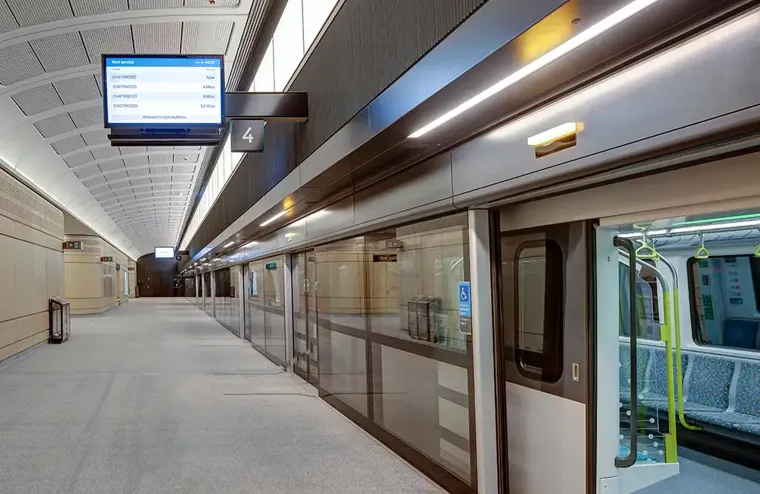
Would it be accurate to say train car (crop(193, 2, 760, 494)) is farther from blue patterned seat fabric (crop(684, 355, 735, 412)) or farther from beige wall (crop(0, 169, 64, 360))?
beige wall (crop(0, 169, 64, 360))

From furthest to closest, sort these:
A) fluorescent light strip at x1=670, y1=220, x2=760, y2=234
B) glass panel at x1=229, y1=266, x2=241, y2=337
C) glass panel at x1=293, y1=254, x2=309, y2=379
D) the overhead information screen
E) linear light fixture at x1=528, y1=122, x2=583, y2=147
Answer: glass panel at x1=229, y1=266, x2=241, y2=337 < glass panel at x1=293, y1=254, x2=309, y2=379 < the overhead information screen < fluorescent light strip at x1=670, y1=220, x2=760, y2=234 < linear light fixture at x1=528, y1=122, x2=583, y2=147

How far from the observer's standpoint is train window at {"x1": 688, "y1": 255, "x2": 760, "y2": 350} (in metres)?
6.43

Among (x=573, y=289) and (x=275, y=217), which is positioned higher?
(x=275, y=217)

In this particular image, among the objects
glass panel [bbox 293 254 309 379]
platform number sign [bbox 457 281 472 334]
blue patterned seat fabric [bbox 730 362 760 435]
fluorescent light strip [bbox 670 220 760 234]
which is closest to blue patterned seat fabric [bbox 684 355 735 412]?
blue patterned seat fabric [bbox 730 362 760 435]

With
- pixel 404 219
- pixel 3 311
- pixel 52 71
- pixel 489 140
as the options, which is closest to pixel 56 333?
pixel 3 311

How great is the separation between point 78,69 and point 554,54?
348 inches

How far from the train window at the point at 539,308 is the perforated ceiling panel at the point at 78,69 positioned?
5.40 metres

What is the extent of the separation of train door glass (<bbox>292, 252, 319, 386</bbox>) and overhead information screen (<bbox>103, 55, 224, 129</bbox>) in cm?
330

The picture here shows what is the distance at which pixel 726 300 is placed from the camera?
21.9 ft

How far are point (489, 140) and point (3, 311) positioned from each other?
1149 cm

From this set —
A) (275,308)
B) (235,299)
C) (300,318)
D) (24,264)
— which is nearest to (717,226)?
(300,318)

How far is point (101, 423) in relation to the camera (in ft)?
22.3

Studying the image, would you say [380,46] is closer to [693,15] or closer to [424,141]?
[424,141]

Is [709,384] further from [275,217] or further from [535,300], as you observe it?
[275,217]
